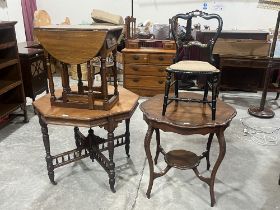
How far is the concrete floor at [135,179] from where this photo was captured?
6.13 ft

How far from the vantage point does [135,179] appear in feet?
6.93

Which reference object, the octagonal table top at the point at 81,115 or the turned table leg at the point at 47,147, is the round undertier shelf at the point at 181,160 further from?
the turned table leg at the point at 47,147

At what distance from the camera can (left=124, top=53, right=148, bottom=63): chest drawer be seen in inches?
149

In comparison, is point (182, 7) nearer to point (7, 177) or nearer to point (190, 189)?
point (190, 189)

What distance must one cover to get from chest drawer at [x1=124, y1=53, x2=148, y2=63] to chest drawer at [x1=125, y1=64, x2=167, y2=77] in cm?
7

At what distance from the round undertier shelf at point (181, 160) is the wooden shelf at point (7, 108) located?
1.90 meters

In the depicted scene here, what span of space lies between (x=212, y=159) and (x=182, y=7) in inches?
121

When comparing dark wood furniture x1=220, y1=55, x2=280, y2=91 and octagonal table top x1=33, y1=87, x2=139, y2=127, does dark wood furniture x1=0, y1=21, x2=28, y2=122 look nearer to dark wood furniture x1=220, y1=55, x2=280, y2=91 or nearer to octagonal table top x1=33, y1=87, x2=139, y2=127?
octagonal table top x1=33, y1=87, x2=139, y2=127

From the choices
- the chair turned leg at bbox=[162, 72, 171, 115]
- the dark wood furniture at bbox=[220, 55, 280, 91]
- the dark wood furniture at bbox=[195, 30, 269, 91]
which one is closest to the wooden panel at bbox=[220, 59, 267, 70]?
the dark wood furniture at bbox=[195, 30, 269, 91]

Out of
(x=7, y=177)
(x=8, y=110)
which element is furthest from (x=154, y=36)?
(x=7, y=177)

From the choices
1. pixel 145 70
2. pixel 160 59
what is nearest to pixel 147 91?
pixel 145 70

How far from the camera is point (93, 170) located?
224 centimetres

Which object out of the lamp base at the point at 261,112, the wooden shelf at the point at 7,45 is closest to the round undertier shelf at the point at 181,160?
the lamp base at the point at 261,112

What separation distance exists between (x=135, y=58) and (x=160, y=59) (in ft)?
1.19
